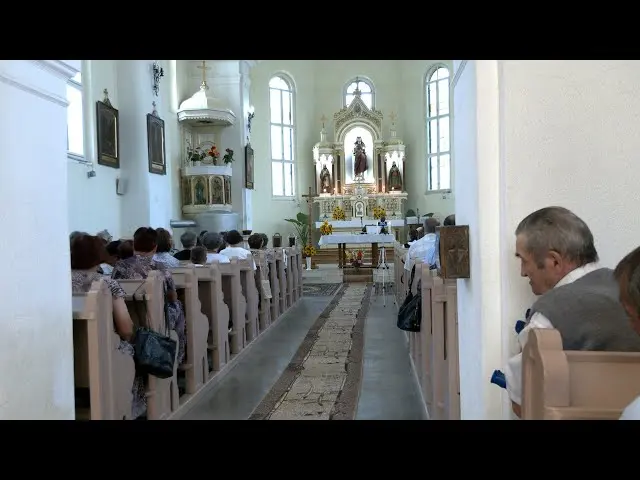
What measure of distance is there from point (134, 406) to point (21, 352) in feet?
5.35

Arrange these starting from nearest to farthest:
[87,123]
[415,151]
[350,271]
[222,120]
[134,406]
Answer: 1. [134,406]
2. [87,123]
3. [350,271]
4. [222,120]
5. [415,151]

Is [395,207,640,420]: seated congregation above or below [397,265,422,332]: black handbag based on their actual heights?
above

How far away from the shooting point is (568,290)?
6.50 ft

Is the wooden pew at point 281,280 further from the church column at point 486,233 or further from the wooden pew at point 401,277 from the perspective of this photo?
the church column at point 486,233

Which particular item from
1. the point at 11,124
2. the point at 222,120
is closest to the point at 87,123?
the point at 222,120

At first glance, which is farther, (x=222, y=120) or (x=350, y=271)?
(x=222, y=120)

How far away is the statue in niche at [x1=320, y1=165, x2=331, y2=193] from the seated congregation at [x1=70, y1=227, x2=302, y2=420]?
466 inches

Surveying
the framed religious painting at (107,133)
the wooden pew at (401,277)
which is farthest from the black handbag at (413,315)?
the framed religious painting at (107,133)

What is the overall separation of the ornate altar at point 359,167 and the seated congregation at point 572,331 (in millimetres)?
16010

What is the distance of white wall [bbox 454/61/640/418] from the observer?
Answer: 254 centimetres

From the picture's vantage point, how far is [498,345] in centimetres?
261

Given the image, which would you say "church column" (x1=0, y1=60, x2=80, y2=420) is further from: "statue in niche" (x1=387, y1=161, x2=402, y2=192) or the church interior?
"statue in niche" (x1=387, y1=161, x2=402, y2=192)

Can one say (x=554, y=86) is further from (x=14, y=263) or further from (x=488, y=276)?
(x=14, y=263)

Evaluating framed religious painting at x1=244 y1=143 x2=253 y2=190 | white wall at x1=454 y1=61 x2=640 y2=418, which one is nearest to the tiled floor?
white wall at x1=454 y1=61 x2=640 y2=418
